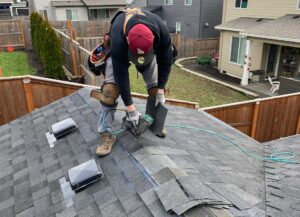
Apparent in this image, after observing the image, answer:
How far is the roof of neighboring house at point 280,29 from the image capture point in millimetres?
12837

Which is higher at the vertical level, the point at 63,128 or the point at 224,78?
the point at 63,128

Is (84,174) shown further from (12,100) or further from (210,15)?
(210,15)

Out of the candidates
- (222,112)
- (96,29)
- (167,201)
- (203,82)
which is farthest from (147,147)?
(96,29)

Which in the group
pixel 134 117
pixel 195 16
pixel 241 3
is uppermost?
pixel 241 3

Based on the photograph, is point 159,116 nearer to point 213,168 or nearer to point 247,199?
point 213,168

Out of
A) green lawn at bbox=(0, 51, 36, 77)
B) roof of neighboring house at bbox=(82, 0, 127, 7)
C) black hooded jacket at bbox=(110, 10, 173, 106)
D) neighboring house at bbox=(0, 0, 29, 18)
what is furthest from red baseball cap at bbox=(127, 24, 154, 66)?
neighboring house at bbox=(0, 0, 29, 18)

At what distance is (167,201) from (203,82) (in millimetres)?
14349

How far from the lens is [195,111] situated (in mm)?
6586

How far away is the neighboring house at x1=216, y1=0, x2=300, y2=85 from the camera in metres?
13.8

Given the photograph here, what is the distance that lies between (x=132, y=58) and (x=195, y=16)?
22.8 m

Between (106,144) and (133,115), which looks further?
(106,144)

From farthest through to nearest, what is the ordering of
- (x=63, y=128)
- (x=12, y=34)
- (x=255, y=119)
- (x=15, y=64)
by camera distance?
1. (x=12, y=34)
2. (x=15, y=64)
3. (x=255, y=119)
4. (x=63, y=128)

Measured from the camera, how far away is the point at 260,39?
1434 centimetres

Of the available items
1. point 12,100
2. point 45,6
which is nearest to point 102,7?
point 45,6
